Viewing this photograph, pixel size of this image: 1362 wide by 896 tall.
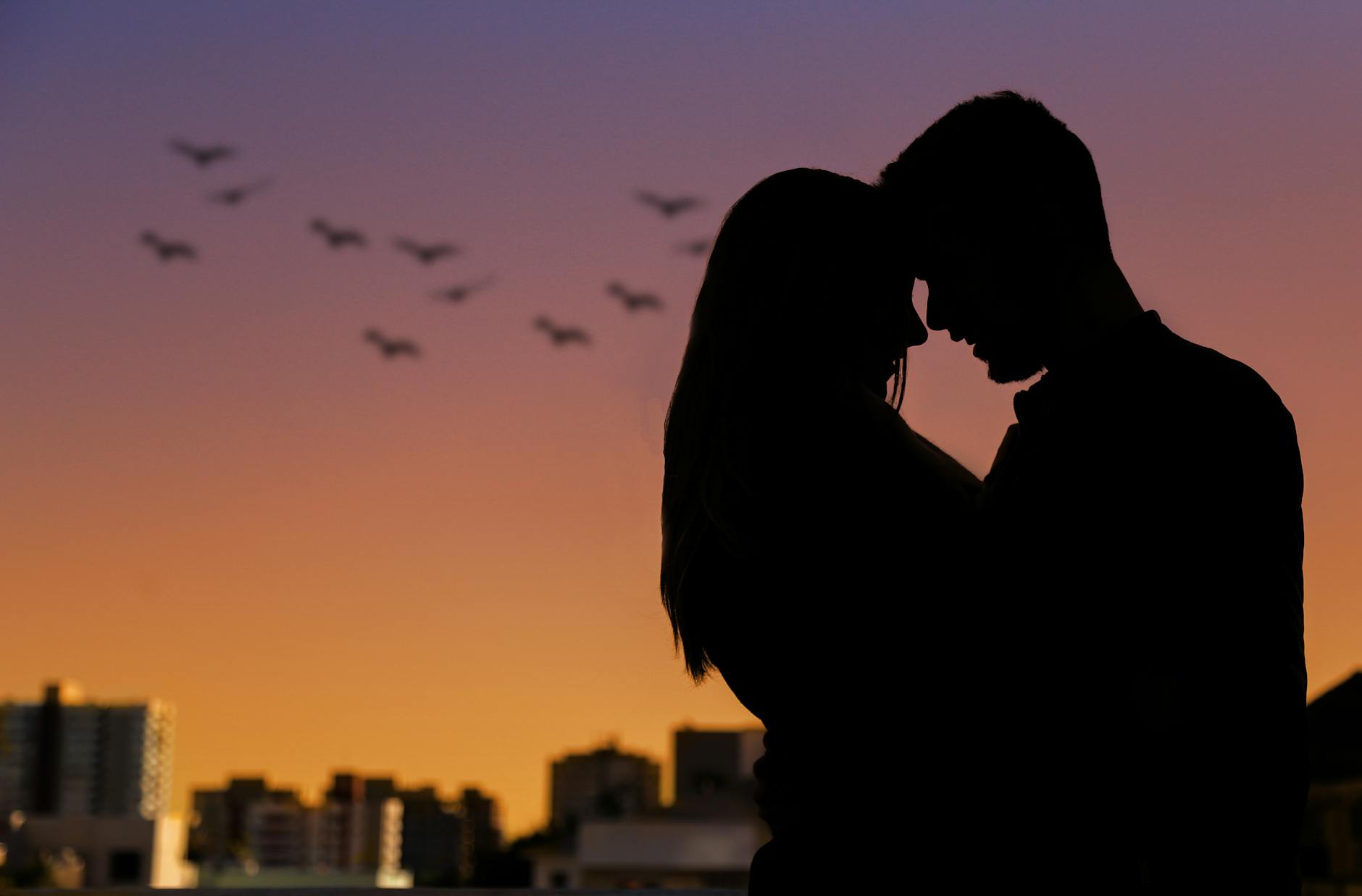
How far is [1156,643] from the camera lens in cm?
221

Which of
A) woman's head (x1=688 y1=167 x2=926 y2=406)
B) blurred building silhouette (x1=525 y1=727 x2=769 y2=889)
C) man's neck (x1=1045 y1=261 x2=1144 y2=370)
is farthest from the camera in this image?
blurred building silhouette (x1=525 y1=727 x2=769 y2=889)

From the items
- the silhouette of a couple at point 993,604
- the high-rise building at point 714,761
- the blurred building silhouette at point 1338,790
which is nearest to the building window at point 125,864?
the high-rise building at point 714,761

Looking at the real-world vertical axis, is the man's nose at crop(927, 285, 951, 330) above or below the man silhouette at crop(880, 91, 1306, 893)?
above

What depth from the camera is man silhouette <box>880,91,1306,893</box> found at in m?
2.13

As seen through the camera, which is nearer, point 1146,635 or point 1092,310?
point 1146,635

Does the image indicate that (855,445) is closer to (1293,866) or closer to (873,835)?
(873,835)

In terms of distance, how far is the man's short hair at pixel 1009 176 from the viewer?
2654mm

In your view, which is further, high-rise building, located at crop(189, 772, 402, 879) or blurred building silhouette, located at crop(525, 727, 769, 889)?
high-rise building, located at crop(189, 772, 402, 879)

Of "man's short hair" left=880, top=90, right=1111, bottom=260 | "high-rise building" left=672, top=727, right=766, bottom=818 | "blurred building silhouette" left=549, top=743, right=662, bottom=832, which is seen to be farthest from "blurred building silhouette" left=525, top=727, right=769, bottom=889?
"man's short hair" left=880, top=90, right=1111, bottom=260

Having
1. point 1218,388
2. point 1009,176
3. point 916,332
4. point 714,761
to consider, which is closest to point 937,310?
point 916,332

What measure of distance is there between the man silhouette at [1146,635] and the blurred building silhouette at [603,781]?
15150 cm

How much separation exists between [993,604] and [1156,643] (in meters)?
0.22

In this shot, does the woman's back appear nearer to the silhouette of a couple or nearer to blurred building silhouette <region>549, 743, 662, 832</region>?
the silhouette of a couple

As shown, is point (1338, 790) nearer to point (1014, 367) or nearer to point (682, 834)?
point (1014, 367)
